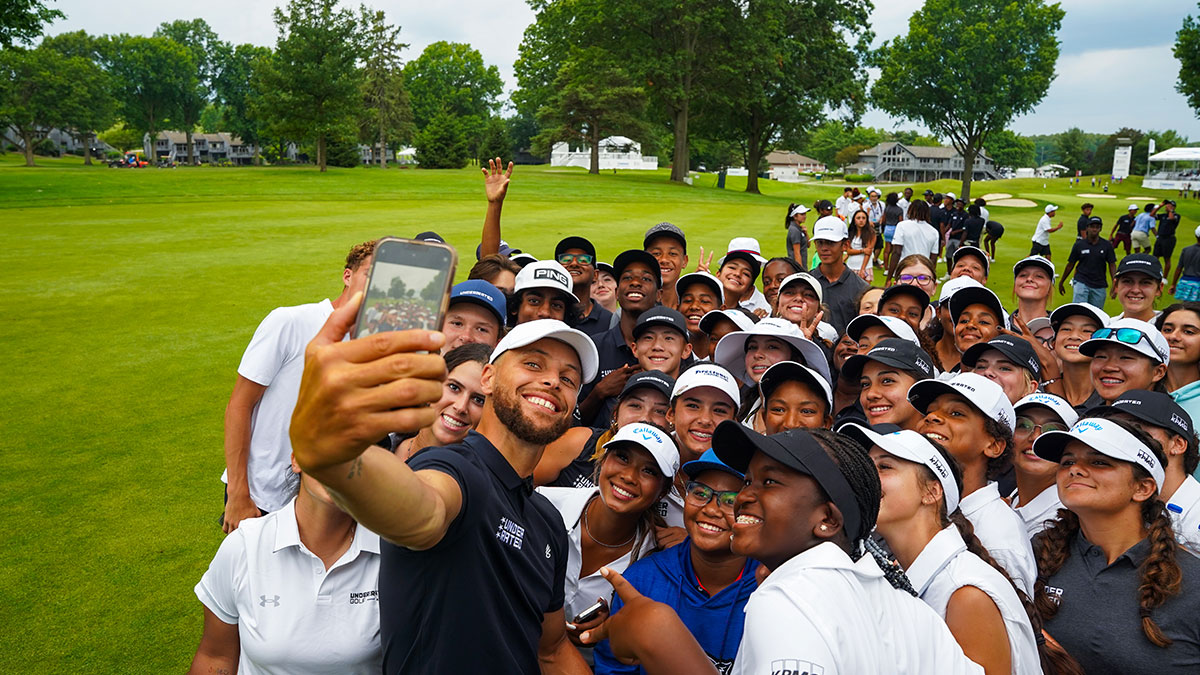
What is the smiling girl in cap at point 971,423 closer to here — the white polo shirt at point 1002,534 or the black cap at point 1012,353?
the white polo shirt at point 1002,534

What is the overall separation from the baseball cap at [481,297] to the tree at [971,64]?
58.3 meters

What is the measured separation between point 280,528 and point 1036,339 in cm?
709

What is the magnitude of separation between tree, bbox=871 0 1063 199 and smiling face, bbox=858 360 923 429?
189 feet

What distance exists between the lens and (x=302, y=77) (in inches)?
2072

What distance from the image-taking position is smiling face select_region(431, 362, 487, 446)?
4309 mm

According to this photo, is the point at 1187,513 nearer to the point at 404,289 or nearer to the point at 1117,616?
the point at 1117,616

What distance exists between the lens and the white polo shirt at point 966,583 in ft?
9.62

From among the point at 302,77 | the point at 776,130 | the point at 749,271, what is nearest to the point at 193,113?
the point at 302,77

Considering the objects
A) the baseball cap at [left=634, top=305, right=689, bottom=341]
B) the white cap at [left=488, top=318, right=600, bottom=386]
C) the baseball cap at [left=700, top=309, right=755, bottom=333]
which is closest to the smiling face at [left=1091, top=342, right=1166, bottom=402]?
the baseball cap at [left=700, top=309, right=755, bottom=333]

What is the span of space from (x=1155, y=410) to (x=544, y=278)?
4.18 metres

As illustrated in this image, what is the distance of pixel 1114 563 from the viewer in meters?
3.70

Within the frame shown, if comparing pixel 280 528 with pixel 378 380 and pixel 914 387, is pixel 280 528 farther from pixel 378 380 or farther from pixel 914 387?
pixel 914 387

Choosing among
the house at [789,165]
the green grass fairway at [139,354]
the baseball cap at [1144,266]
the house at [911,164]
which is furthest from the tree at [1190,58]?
the house at [911,164]

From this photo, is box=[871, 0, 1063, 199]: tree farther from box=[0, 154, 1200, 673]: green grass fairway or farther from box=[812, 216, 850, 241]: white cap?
box=[812, 216, 850, 241]: white cap
